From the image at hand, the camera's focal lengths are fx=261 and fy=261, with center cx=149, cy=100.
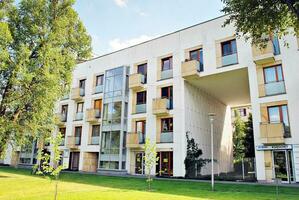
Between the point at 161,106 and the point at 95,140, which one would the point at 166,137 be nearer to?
the point at 161,106

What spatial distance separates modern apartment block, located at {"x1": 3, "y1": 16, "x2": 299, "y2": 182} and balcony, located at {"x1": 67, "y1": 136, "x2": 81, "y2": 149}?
4.4 inches

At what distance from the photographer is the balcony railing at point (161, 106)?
2302 centimetres

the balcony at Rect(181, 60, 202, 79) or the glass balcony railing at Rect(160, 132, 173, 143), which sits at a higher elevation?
the balcony at Rect(181, 60, 202, 79)

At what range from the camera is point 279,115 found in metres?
18.4

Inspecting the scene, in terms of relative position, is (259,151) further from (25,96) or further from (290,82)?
(25,96)

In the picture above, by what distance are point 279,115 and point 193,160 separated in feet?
25.3

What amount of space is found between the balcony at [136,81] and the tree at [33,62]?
705 cm

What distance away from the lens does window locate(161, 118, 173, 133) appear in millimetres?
23438

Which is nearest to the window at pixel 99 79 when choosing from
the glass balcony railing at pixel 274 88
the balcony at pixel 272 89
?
the balcony at pixel 272 89

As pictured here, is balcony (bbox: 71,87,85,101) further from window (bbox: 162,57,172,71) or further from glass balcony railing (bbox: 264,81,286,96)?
glass balcony railing (bbox: 264,81,286,96)

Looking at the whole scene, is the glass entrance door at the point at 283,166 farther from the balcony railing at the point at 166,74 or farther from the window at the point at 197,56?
the balcony railing at the point at 166,74

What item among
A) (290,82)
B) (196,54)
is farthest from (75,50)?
(290,82)

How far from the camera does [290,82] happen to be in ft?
59.4

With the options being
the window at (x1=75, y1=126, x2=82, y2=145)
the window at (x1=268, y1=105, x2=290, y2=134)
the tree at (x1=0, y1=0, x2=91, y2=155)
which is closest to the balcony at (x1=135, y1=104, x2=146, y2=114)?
the tree at (x1=0, y1=0, x2=91, y2=155)
